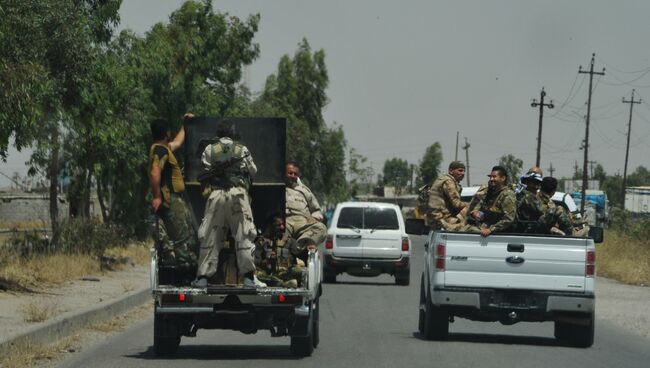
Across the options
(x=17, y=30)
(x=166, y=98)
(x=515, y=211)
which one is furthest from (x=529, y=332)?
(x=166, y=98)

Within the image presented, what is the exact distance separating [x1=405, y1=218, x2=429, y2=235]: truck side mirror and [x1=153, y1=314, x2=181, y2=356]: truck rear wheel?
13.6 ft

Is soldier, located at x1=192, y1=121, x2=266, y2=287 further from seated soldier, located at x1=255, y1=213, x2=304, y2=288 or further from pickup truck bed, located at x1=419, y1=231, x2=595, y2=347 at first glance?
pickup truck bed, located at x1=419, y1=231, x2=595, y2=347

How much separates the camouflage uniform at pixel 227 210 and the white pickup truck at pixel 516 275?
2866 millimetres

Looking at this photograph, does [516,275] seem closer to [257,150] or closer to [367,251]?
[257,150]

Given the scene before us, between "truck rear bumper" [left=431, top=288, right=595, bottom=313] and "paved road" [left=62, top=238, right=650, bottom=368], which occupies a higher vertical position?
"truck rear bumper" [left=431, top=288, right=595, bottom=313]

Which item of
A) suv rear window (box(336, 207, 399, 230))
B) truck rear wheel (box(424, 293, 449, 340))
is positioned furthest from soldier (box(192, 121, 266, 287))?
suv rear window (box(336, 207, 399, 230))

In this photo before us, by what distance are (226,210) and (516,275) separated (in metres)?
3.86

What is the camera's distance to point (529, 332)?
18.0 meters

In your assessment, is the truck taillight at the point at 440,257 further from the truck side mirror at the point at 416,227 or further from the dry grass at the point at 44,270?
the dry grass at the point at 44,270

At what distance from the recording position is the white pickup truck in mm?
14945

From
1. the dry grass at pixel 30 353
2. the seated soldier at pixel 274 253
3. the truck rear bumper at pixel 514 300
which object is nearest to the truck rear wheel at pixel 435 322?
the truck rear bumper at pixel 514 300

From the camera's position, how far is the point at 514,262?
15016 millimetres

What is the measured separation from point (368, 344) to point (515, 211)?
2361 millimetres

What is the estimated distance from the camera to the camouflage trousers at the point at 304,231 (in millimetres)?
14148
